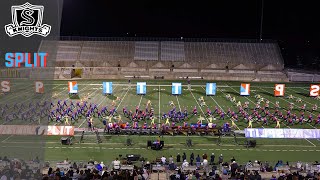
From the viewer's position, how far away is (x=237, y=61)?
46.5m

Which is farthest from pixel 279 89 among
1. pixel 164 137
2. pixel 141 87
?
pixel 164 137

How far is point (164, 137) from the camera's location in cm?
1944

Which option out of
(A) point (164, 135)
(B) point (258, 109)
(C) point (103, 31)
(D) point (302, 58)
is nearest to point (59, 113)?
(A) point (164, 135)

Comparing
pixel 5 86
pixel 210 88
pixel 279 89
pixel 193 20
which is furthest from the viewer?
pixel 193 20

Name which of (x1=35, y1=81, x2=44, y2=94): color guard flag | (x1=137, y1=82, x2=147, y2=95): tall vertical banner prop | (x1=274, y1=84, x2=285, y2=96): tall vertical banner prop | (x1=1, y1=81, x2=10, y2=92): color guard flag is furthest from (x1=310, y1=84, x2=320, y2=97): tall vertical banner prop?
(x1=1, y1=81, x2=10, y2=92): color guard flag

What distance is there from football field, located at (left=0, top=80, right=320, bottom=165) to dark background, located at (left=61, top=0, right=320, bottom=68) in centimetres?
1382

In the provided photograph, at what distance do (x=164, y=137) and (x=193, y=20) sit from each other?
1260 inches

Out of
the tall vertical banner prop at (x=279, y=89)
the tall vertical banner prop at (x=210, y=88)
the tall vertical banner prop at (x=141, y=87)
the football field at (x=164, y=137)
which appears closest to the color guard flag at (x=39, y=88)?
the football field at (x=164, y=137)

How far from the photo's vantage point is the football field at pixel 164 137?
16703 mm

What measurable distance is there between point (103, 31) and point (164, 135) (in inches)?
1252

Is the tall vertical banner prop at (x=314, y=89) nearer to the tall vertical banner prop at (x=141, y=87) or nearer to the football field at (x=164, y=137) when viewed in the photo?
the football field at (x=164, y=137)

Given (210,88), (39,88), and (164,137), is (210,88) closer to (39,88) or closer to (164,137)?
(164,137)

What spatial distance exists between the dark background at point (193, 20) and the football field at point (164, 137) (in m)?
13.8

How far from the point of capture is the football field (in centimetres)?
1670
